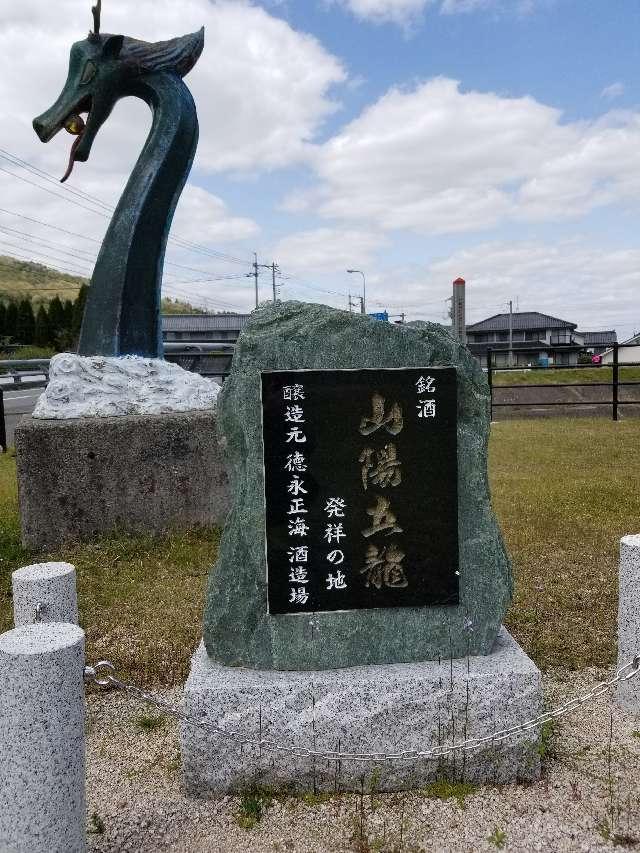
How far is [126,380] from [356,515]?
3.60 metres

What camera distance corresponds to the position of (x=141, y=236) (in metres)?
6.13

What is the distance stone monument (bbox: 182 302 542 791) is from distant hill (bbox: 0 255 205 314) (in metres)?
67.7

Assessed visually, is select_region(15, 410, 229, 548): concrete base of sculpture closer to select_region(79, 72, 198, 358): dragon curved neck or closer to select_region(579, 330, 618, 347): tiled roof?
select_region(79, 72, 198, 358): dragon curved neck

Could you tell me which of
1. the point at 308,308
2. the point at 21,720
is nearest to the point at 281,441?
the point at 308,308

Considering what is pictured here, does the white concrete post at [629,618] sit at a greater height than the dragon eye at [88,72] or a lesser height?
lesser

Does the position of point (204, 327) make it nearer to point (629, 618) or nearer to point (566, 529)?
point (566, 529)

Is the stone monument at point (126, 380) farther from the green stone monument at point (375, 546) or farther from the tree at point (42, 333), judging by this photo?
the tree at point (42, 333)

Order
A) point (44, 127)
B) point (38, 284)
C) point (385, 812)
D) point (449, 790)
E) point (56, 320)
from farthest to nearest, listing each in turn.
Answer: point (38, 284) < point (56, 320) < point (44, 127) < point (449, 790) < point (385, 812)

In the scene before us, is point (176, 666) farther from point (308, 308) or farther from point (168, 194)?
point (168, 194)

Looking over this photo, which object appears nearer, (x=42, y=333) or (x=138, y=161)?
(x=138, y=161)

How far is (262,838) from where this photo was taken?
235 centimetres

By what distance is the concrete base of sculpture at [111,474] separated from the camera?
17.5ft

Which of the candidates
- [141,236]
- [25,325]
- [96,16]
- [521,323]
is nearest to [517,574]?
[141,236]

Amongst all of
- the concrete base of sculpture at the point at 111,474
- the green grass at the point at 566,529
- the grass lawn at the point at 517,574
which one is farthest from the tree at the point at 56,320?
the concrete base of sculpture at the point at 111,474
